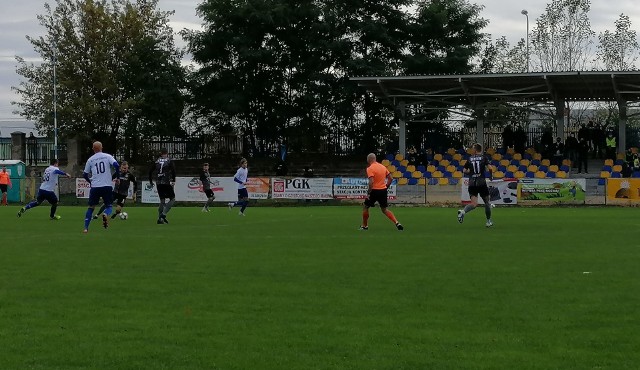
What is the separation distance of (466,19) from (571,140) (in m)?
13.1

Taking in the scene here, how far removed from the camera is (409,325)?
898 centimetres

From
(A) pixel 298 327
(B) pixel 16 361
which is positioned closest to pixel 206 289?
(A) pixel 298 327

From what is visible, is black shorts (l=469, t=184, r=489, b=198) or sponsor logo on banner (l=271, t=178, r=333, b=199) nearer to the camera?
black shorts (l=469, t=184, r=489, b=198)

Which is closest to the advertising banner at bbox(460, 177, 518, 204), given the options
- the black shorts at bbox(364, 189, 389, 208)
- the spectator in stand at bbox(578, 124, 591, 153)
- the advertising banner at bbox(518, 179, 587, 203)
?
the advertising banner at bbox(518, 179, 587, 203)

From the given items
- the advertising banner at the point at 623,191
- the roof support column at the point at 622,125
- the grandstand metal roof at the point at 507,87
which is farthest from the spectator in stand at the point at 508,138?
the advertising banner at the point at 623,191

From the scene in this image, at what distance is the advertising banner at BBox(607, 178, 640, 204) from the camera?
39.7 meters

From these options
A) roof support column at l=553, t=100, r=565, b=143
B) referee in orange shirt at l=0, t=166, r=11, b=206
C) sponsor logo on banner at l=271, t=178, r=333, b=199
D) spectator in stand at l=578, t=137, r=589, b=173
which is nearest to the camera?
sponsor logo on banner at l=271, t=178, r=333, b=199

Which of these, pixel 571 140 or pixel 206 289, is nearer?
pixel 206 289

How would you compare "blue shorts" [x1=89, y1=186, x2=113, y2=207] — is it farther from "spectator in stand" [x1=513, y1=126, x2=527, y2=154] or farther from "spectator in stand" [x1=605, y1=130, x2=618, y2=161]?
"spectator in stand" [x1=605, y1=130, x2=618, y2=161]

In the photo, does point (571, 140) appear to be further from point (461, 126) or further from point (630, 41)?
point (630, 41)

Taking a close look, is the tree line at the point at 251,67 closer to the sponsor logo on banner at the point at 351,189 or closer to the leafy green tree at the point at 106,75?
the leafy green tree at the point at 106,75

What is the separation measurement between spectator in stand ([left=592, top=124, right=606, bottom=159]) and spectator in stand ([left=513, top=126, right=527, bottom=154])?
3.36 meters

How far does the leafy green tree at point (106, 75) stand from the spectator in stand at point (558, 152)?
21434 millimetres

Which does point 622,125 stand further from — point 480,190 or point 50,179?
point 50,179
